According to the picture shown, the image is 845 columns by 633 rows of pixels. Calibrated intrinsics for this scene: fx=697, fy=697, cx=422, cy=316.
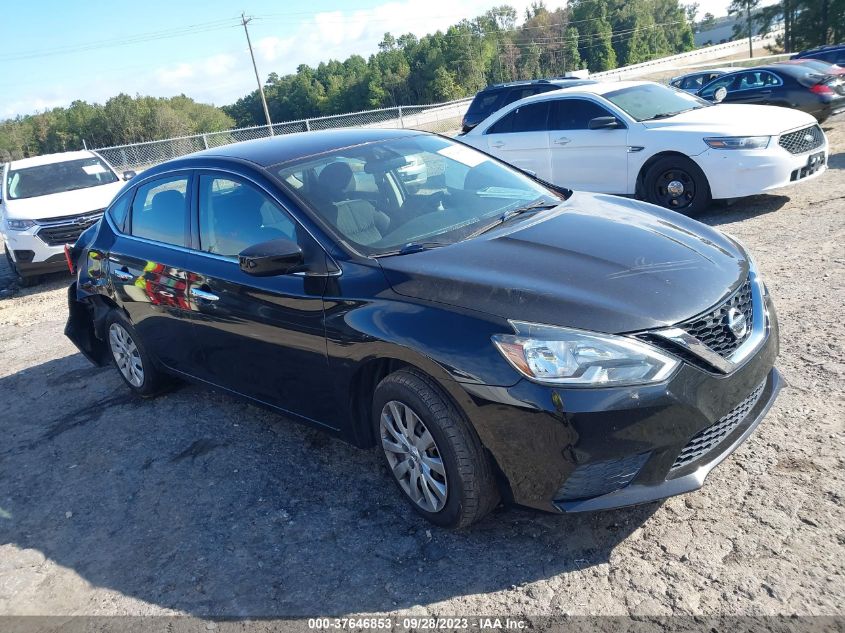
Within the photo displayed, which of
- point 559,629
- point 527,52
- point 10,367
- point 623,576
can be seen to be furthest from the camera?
point 527,52

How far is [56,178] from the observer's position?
11.5m

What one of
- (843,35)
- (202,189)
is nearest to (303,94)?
(843,35)

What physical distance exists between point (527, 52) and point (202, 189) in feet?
361

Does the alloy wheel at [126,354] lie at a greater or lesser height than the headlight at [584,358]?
lesser

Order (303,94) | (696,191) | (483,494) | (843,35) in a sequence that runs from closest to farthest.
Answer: (483,494)
(696,191)
(843,35)
(303,94)

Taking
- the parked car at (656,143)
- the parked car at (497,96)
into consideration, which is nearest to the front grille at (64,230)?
the parked car at (656,143)

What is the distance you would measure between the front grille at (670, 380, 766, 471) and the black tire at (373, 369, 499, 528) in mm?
758

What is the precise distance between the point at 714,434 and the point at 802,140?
631 centimetres

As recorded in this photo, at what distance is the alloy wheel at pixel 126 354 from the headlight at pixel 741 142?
6309 mm

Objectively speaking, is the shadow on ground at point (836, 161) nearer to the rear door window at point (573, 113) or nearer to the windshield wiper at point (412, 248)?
the rear door window at point (573, 113)

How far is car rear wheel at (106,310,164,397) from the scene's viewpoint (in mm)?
5168

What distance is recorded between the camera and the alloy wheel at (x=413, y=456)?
3.05 meters

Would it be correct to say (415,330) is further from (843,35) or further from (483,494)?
(843,35)

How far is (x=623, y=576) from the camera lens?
2.73m
